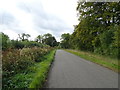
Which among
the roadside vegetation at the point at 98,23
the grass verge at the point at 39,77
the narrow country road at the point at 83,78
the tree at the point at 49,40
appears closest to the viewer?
the grass verge at the point at 39,77

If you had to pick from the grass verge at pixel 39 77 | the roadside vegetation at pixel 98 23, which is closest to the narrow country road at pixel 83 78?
the grass verge at pixel 39 77

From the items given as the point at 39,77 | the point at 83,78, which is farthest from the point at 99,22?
the point at 39,77

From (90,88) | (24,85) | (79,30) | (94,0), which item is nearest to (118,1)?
(94,0)

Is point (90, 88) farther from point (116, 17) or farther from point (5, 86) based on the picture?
point (116, 17)

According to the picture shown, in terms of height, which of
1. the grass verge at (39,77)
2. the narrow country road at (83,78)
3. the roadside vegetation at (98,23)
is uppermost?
the roadside vegetation at (98,23)

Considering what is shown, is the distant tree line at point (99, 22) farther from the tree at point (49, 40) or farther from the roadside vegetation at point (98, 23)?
the tree at point (49, 40)

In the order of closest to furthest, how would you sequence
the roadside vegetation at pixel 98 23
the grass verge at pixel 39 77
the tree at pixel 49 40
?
1. the grass verge at pixel 39 77
2. the roadside vegetation at pixel 98 23
3. the tree at pixel 49 40

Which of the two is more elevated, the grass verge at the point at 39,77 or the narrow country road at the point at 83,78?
the grass verge at the point at 39,77

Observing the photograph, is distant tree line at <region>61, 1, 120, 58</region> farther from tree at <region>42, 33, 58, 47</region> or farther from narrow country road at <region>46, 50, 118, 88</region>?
tree at <region>42, 33, 58, 47</region>

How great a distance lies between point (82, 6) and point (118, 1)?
6.58 metres

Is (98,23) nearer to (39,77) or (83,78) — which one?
(83,78)

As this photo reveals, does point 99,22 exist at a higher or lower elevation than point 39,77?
higher

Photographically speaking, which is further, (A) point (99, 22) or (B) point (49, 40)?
(B) point (49, 40)

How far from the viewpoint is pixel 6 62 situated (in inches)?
274
